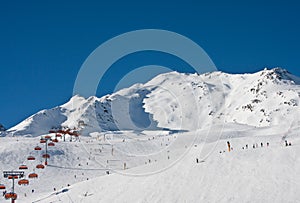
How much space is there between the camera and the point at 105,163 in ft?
260

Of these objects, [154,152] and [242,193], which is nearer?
[242,193]

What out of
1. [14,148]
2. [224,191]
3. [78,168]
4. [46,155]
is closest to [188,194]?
[224,191]

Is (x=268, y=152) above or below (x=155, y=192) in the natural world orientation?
above

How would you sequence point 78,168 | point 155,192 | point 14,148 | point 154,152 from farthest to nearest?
1. point 154,152
2. point 14,148
3. point 78,168
4. point 155,192

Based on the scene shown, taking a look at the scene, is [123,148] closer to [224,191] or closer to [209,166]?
[209,166]

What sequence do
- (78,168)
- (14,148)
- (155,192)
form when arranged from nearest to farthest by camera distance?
(155,192) → (78,168) → (14,148)

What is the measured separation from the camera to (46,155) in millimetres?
78875

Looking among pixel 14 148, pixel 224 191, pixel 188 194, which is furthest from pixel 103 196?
pixel 14 148

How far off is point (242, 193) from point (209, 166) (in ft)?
23.4

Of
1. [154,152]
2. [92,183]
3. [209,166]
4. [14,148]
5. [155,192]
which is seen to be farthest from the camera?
[154,152]

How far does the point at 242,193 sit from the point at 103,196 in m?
13.9

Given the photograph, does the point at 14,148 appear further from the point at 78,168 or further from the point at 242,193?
the point at 242,193

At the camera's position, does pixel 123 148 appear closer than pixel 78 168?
No

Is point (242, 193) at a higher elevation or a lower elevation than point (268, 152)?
lower
